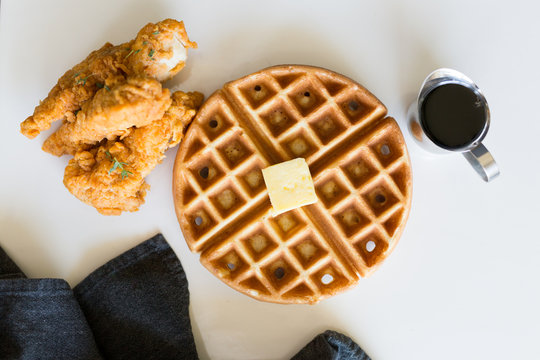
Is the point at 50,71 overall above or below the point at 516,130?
above

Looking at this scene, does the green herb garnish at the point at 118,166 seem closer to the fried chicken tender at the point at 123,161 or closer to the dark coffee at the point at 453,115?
the fried chicken tender at the point at 123,161

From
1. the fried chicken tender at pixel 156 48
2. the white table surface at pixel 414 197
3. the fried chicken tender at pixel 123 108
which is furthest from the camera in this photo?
the white table surface at pixel 414 197

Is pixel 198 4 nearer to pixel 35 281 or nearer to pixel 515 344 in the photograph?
pixel 35 281

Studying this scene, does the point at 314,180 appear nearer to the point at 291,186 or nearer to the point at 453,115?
the point at 291,186

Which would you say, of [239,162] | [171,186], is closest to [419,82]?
[239,162]

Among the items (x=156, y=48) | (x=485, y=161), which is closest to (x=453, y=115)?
(x=485, y=161)

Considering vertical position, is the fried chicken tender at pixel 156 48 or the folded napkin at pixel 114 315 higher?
the fried chicken tender at pixel 156 48

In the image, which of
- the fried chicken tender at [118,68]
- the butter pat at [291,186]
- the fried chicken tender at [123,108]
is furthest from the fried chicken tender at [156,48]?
the butter pat at [291,186]
